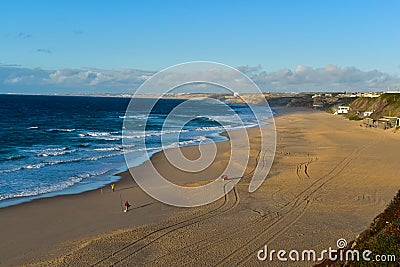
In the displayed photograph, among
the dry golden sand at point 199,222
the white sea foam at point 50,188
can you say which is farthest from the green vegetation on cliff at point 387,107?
the white sea foam at point 50,188

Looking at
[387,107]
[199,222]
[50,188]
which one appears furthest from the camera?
[387,107]

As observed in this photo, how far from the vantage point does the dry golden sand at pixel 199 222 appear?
1095cm

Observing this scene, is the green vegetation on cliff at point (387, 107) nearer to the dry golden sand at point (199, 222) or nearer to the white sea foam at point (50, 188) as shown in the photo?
the dry golden sand at point (199, 222)

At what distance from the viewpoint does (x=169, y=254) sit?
1097 cm

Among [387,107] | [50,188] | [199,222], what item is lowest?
A: [199,222]

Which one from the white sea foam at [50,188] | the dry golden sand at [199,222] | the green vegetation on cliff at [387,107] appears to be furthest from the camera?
the green vegetation on cliff at [387,107]

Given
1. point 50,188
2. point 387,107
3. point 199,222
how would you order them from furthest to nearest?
point 387,107 < point 50,188 < point 199,222

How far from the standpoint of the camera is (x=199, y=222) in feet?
44.7

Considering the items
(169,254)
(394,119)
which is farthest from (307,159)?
(394,119)

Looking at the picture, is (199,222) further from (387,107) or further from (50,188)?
(387,107)

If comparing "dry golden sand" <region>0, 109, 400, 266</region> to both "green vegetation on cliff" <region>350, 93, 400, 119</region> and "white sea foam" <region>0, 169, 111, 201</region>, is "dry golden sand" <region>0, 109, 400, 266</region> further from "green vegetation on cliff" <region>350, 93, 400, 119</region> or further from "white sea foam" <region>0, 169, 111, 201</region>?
"green vegetation on cliff" <region>350, 93, 400, 119</region>

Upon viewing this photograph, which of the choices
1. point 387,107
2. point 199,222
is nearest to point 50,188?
point 199,222

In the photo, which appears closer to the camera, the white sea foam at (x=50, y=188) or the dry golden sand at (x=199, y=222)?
the dry golden sand at (x=199, y=222)

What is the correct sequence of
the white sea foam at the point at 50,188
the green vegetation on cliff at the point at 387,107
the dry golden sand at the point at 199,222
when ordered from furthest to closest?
1. the green vegetation on cliff at the point at 387,107
2. the white sea foam at the point at 50,188
3. the dry golden sand at the point at 199,222
